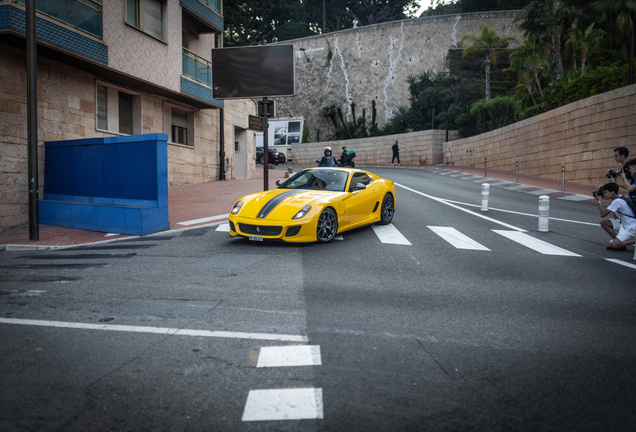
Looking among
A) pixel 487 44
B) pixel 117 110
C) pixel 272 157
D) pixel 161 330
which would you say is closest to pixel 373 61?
pixel 487 44

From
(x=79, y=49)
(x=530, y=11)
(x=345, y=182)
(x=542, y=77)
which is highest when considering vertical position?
(x=530, y=11)

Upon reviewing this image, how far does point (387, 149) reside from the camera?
145ft

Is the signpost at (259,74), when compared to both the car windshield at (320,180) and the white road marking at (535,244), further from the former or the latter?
the white road marking at (535,244)

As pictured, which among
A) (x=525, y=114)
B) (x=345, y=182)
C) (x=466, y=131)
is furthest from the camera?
(x=466, y=131)

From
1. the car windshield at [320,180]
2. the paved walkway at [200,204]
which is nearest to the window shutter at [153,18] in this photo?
the paved walkway at [200,204]

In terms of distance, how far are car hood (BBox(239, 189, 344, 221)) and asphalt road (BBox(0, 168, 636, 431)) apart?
99 centimetres

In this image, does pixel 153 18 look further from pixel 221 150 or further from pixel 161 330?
pixel 161 330

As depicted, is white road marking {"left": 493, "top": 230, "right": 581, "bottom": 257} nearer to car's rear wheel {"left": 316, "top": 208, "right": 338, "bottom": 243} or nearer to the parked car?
car's rear wheel {"left": 316, "top": 208, "right": 338, "bottom": 243}

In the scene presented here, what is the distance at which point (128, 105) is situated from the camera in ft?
61.6

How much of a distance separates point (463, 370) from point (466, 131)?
36.8 m

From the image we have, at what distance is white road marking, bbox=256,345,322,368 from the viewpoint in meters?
3.78

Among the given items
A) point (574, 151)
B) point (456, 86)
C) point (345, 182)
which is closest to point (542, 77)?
point (456, 86)

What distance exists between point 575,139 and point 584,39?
405 inches

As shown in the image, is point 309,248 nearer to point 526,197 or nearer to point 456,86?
point 526,197
